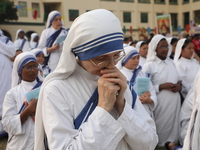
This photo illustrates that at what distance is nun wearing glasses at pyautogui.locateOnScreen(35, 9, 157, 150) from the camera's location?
157cm

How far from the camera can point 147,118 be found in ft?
6.11

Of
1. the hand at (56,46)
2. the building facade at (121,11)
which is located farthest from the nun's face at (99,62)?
the building facade at (121,11)

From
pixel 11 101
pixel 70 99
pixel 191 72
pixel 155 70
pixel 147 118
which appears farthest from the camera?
pixel 191 72

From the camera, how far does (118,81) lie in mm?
1611

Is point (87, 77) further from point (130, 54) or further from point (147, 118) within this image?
point (130, 54)

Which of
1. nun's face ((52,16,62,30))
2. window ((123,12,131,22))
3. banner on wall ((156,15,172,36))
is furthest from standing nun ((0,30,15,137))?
window ((123,12,131,22))

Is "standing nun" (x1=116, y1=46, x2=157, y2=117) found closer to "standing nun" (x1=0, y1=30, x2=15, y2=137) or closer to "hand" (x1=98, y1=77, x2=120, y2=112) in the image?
"standing nun" (x1=0, y1=30, x2=15, y2=137)

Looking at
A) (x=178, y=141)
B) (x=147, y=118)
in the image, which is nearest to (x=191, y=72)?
(x=178, y=141)

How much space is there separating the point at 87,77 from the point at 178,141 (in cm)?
434

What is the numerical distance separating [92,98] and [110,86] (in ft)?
0.61

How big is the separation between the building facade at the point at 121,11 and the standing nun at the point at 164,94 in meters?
22.5

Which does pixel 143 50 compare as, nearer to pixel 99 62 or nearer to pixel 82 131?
pixel 99 62

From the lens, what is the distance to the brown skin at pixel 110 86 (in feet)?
5.25

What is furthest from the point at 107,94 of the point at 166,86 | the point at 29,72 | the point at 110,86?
the point at 166,86
